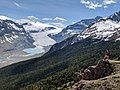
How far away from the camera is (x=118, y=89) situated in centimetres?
10475

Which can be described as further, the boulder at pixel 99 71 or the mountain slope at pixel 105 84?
the boulder at pixel 99 71

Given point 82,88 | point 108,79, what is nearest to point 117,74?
point 108,79

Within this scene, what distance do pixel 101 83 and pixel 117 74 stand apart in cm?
1084

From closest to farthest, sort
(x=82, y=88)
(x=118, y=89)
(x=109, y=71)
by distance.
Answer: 1. (x=118, y=89)
2. (x=82, y=88)
3. (x=109, y=71)

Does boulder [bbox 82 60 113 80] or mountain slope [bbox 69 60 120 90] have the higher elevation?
boulder [bbox 82 60 113 80]

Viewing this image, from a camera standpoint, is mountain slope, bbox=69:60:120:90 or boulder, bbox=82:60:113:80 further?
A: boulder, bbox=82:60:113:80

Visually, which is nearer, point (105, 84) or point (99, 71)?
point (105, 84)

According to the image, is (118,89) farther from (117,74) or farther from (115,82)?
(117,74)

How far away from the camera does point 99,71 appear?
434ft

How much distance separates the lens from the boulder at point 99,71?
130 meters

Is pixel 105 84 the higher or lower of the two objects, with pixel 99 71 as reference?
lower

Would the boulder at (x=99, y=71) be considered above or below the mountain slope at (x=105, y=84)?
above

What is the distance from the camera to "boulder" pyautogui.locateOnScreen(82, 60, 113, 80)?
130 metres

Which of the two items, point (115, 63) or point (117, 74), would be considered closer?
point (117, 74)
